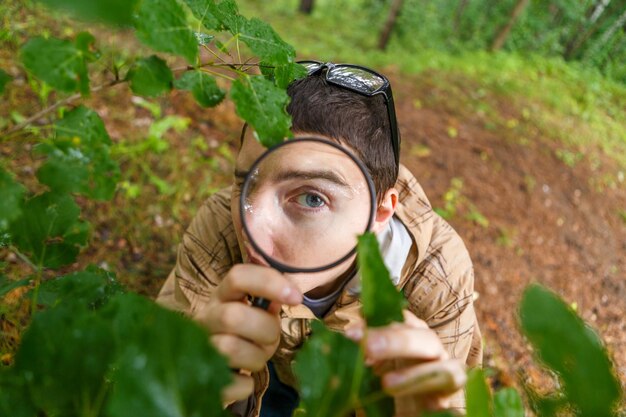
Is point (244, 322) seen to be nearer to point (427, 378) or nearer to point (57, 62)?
point (427, 378)

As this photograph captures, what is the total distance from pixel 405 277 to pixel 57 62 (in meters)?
1.88

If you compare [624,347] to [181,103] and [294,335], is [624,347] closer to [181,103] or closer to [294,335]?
[294,335]

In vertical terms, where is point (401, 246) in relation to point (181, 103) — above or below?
above

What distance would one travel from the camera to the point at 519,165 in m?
6.58

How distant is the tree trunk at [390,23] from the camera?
11.0 meters

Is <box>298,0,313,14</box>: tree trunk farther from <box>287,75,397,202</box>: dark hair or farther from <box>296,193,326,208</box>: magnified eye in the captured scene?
<box>296,193,326,208</box>: magnified eye

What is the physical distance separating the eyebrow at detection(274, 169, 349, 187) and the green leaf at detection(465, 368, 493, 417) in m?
0.94

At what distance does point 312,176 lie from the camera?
164 centimetres

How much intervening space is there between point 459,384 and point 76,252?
1.17 meters

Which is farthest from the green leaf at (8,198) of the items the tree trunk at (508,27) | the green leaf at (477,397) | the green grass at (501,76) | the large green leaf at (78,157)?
the tree trunk at (508,27)

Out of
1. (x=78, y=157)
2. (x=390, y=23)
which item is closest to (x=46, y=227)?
(x=78, y=157)

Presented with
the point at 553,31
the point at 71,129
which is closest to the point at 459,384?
the point at 71,129

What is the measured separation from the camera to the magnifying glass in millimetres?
1531

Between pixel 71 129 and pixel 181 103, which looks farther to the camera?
pixel 181 103
